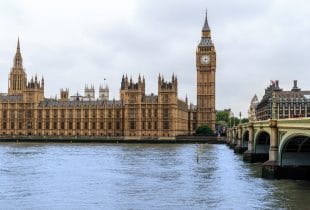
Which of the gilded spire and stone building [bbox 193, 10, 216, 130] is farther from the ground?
the gilded spire

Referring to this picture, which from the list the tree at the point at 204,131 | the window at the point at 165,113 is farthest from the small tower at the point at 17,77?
the tree at the point at 204,131

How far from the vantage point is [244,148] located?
76562 mm

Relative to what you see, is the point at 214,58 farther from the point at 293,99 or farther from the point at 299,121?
the point at 299,121

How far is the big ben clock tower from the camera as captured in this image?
146 meters

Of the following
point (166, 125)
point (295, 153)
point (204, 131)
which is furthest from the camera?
A: point (204, 131)

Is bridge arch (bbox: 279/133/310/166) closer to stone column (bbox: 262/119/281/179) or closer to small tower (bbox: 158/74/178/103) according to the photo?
stone column (bbox: 262/119/281/179)

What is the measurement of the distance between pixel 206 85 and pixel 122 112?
897 inches

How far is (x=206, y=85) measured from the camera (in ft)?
481

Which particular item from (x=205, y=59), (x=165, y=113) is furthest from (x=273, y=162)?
(x=205, y=59)

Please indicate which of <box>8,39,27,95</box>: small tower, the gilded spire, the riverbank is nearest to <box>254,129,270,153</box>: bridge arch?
the riverbank

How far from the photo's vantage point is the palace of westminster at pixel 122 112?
13625 centimetres

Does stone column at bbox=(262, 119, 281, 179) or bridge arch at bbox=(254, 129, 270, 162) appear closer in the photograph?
stone column at bbox=(262, 119, 281, 179)

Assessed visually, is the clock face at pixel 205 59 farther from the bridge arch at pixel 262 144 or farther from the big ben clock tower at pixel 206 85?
the bridge arch at pixel 262 144

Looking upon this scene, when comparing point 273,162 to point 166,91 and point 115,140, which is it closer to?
point 115,140
